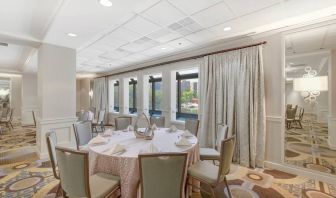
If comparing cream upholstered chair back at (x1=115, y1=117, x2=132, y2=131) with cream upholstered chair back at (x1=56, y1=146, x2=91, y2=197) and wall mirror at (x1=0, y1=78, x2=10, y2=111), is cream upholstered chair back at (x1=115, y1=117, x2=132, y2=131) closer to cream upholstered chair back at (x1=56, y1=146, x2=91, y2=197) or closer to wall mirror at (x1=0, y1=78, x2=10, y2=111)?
cream upholstered chair back at (x1=56, y1=146, x2=91, y2=197)

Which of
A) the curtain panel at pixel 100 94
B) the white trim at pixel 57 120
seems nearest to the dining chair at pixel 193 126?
the white trim at pixel 57 120

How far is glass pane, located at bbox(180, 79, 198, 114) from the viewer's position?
16.6 ft

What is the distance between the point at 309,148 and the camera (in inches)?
129

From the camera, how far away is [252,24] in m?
2.96

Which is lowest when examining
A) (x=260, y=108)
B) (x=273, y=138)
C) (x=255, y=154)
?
(x=255, y=154)

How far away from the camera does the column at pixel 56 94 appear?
371 centimetres

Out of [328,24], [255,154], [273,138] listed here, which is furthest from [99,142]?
[328,24]

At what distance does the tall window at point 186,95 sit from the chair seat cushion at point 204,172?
294cm

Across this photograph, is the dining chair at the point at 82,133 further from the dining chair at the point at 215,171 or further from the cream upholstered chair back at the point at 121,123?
the dining chair at the point at 215,171

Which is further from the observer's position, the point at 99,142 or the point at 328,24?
the point at 328,24

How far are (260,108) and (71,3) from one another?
351 centimetres

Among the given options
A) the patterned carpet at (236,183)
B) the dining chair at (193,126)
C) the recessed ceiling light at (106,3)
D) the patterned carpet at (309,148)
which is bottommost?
the patterned carpet at (236,183)

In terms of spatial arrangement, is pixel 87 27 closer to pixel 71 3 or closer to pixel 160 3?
pixel 71 3

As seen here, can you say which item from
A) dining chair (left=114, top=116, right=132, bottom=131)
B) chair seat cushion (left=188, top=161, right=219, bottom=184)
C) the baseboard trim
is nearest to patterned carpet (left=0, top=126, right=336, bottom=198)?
the baseboard trim
